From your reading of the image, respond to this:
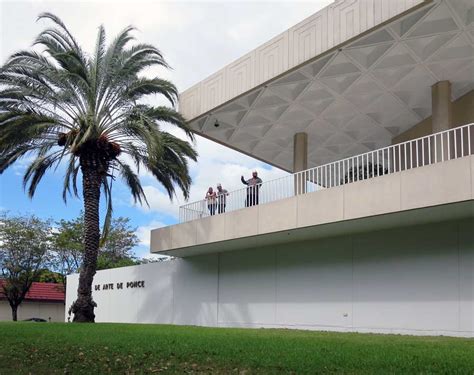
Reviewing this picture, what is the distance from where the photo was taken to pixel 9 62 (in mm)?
19094

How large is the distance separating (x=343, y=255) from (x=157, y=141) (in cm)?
725

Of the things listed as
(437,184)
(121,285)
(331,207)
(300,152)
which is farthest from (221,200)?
(121,285)

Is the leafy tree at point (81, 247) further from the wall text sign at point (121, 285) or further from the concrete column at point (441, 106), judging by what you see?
the concrete column at point (441, 106)

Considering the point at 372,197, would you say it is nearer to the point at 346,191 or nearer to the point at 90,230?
the point at 346,191

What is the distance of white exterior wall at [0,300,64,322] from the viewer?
47781mm

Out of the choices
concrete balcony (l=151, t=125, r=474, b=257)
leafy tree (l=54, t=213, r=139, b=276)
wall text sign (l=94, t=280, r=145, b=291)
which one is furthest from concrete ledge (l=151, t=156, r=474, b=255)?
leafy tree (l=54, t=213, r=139, b=276)

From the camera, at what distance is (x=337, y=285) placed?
18.8m

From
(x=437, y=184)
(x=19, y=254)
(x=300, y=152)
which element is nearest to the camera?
(x=437, y=184)

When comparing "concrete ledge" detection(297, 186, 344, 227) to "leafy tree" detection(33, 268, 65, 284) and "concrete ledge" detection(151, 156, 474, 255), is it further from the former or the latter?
"leafy tree" detection(33, 268, 65, 284)

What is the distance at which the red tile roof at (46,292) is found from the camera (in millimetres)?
48312

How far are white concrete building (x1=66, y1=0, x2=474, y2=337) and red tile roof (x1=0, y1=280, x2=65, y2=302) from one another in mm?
24737

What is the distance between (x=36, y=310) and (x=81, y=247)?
312 inches

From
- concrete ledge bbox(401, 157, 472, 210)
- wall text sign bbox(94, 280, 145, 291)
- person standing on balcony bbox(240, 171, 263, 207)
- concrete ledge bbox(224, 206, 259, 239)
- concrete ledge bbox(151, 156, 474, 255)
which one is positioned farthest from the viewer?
wall text sign bbox(94, 280, 145, 291)

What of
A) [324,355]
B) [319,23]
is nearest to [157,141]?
[319,23]
